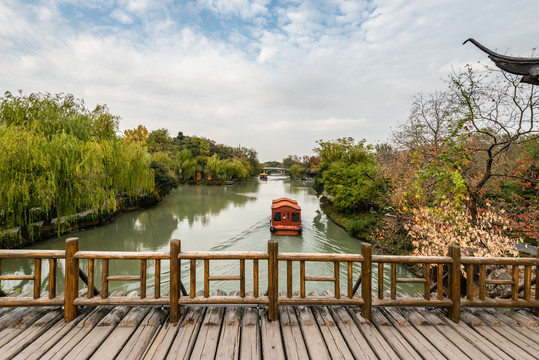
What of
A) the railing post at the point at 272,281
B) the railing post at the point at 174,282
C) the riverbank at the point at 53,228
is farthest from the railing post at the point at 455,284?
the riverbank at the point at 53,228

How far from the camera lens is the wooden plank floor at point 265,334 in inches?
79.5

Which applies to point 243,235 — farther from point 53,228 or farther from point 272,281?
point 272,281

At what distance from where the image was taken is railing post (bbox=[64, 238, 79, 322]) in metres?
2.36

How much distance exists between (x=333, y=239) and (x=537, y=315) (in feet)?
Answer: 28.2

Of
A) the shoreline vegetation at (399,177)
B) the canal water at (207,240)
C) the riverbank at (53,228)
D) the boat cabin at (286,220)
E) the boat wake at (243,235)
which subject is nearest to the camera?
the shoreline vegetation at (399,177)

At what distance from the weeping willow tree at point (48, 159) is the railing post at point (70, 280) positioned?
7.23m

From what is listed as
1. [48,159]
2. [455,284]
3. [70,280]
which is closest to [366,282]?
[455,284]

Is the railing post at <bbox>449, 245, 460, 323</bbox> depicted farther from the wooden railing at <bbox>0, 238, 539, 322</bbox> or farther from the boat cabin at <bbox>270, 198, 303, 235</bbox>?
the boat cabin at <bbox>270, 198, 303, 235</bbox>

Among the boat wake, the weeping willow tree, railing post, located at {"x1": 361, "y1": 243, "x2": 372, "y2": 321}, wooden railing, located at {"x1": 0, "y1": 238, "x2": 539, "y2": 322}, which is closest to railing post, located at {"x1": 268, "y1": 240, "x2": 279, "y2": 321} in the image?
wooden railing, located at {"x1": 0, "y1": 238, "x2": 539, "y2": 322}

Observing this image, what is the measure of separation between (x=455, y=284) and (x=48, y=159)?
10.8 m

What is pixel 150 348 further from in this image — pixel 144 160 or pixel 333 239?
pixel 144 160

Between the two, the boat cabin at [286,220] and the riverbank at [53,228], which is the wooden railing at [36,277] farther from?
the boat cabin at [286,220]

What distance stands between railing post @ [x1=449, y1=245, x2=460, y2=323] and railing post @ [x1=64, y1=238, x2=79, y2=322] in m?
3.89

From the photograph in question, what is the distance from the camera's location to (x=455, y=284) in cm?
247
